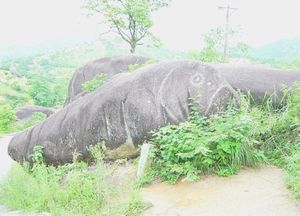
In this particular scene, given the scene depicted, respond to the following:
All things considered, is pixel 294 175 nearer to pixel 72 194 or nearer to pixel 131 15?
pixel 72 194

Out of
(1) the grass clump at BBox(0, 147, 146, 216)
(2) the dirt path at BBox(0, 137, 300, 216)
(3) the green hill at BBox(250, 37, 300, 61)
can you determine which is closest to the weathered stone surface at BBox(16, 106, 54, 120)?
(1) the grass clump at BBox(0, 147, 146, 216)

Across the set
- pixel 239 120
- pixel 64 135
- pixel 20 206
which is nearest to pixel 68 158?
pixel 64 135

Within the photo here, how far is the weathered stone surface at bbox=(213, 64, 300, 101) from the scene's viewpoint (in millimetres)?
8606

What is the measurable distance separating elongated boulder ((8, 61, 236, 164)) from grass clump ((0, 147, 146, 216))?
1.53 ft

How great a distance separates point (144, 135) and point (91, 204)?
1696 mm

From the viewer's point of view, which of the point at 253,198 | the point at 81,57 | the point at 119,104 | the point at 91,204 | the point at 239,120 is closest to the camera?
the point at 253,198

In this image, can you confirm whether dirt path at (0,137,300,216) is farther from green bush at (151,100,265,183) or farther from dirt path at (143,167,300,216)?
green bush at (151,100,265,183)

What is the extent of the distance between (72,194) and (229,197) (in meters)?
2.44

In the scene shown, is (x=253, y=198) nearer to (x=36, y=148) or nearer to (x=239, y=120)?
(x=239, y=120)

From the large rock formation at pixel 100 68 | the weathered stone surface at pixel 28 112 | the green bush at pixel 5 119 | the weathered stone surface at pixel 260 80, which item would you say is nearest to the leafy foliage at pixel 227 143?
the weathered stone surface at pixel 260 80

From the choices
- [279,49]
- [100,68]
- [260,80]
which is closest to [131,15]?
[100,68]

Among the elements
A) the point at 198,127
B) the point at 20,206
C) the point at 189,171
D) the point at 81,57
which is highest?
the point at 198,127

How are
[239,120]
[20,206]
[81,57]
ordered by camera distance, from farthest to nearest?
[81,57], [20,206], [239,120]

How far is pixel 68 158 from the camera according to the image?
325 inches
